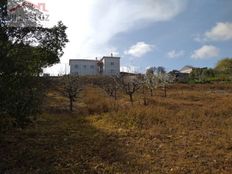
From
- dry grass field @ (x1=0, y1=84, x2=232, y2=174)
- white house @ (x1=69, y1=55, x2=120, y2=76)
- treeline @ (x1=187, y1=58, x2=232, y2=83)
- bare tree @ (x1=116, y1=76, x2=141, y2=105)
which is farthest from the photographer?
white house @ (x1=69, y1=55, x2=120, y2=76)

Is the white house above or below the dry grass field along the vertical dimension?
above

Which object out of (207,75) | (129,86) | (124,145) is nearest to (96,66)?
(207,75)

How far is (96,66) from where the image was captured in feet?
238

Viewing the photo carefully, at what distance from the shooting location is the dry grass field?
28.2ft

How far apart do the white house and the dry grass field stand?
174ft

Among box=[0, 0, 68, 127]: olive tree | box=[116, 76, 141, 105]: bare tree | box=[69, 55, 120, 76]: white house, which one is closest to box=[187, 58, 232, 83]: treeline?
box=[69, 55, 120, 76]: white house

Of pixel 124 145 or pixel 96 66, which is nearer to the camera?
pixel 124 145

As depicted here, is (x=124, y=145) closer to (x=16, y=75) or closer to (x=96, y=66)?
(x=16, y=75)

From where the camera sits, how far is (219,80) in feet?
189

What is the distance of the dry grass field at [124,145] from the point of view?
8.61 m

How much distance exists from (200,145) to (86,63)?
61.7 m

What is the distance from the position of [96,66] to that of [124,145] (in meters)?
62.2

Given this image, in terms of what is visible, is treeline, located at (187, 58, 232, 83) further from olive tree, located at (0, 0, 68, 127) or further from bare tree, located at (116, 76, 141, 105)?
olive tree, located at (0, 0, 68, 127)

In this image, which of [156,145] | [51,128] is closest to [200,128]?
[156,145]
